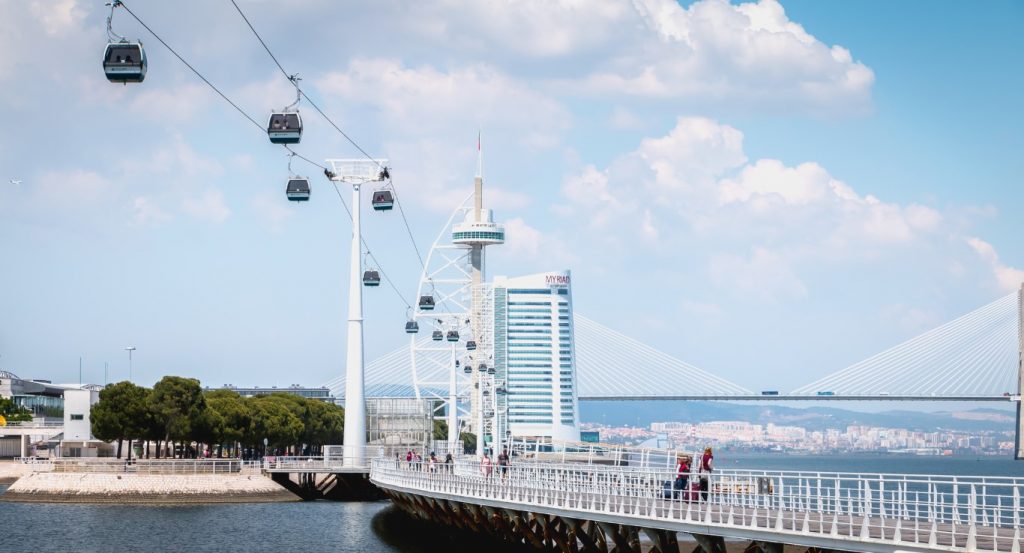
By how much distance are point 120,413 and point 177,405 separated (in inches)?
140

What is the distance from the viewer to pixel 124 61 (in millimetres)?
30500

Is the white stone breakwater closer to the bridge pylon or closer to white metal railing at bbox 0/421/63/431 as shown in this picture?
white metal railing at bbox 0/421/63/431

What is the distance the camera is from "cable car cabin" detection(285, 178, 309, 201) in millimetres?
56281

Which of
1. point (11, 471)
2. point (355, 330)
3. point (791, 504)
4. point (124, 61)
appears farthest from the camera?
point (11, 471)

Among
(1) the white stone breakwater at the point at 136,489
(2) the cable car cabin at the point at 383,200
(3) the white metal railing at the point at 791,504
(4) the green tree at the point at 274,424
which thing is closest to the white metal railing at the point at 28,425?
(4) the green tree at the point at 274,424

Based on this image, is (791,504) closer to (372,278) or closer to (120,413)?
(372,278)

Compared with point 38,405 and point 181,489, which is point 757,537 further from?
point 38,405

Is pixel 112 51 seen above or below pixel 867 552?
above

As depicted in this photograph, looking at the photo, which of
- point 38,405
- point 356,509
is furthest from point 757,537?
point 38,405

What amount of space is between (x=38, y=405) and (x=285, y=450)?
4774cm

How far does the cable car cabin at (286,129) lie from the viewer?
4312 cm

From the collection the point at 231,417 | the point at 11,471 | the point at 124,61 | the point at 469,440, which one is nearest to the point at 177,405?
the point at 231,417

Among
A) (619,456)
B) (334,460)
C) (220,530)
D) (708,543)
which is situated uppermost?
(619,456)

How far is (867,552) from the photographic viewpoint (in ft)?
96.3
